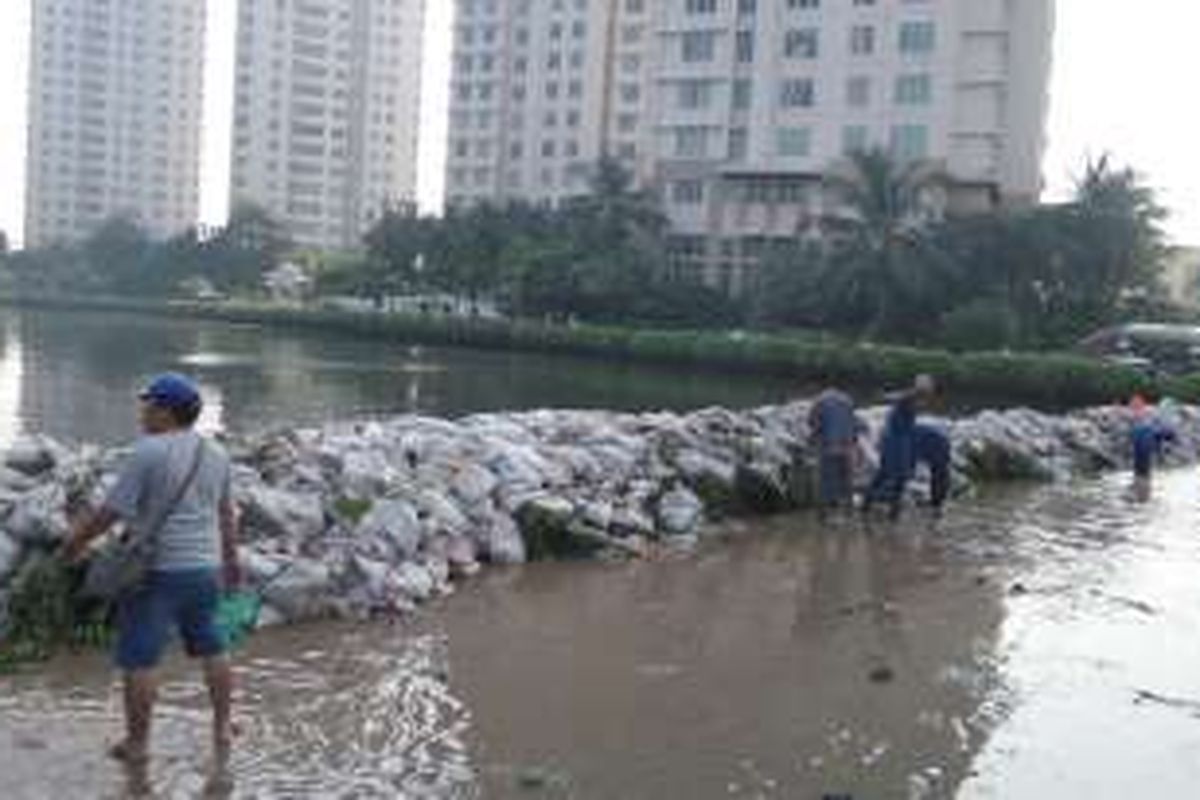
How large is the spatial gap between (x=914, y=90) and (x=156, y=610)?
70.7m

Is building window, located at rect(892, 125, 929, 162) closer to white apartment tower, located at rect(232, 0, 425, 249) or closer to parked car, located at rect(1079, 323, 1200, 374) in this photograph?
parked car, located at rect(1079, 323, 1200, 374)

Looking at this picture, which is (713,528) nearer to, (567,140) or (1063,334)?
(1063,334)

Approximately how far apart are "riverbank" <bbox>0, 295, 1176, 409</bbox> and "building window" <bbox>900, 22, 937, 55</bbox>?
15.7 meters

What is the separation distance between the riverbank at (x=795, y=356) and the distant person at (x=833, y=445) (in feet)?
93.2

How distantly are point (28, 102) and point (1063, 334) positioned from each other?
126 m

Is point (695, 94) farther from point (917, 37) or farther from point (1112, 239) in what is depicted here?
point (1112, 239)

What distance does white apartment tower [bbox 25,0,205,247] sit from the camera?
6324 inches

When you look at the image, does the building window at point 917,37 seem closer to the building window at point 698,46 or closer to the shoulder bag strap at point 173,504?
the building window at point 698,46

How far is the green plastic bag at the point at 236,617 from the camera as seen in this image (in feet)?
24.4

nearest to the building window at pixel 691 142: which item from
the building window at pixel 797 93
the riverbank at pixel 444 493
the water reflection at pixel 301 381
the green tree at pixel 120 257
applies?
the building window at pixel 797 93

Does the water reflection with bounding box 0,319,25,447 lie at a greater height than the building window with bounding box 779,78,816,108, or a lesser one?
lesser

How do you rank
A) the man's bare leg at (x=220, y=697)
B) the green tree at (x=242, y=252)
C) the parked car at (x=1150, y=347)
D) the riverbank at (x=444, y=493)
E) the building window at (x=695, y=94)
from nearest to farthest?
1. the man's bare leg at (x=220, y=697)
2. the riverbank at (x=444, y=493)
3. the parked car at (x=1150, y=347)
4. the building window at (x=695, y=94)
5. the green tree at (x=242, y=252)

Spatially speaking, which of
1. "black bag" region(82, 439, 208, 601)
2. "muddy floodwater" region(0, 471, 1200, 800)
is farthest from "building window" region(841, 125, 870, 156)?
"black bag" region(82, 439, 208, 601)

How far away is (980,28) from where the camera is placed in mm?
74000
